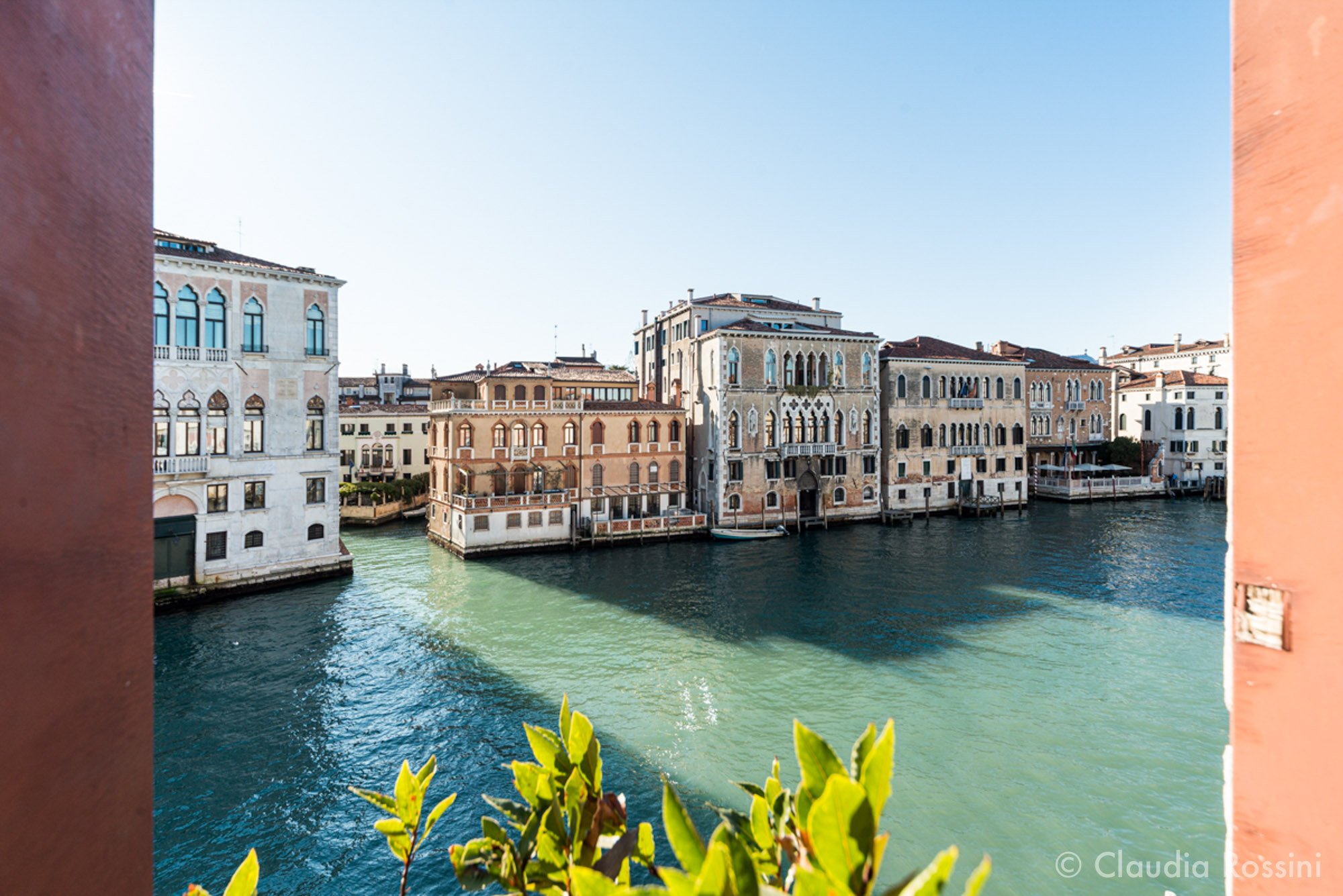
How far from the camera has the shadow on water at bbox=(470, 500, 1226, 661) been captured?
17.7m

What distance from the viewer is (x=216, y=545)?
19672mm

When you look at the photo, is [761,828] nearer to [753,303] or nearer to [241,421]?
[241,421]

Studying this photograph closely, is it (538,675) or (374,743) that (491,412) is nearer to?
→ (538,675)

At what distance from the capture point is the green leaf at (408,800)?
Result: 220 centimetres

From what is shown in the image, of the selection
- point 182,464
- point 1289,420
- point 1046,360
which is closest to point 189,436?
point 182,464

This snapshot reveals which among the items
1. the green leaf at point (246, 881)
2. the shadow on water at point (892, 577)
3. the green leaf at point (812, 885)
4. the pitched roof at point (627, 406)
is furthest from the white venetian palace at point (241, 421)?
the green leaf at point (812, 885)

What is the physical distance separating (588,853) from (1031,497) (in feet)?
153

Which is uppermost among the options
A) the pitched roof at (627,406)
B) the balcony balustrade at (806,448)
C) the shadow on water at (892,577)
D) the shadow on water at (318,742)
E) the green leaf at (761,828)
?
the pitched roof at (627,406)

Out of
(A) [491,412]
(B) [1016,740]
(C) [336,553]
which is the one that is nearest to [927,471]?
(A) [491,412]

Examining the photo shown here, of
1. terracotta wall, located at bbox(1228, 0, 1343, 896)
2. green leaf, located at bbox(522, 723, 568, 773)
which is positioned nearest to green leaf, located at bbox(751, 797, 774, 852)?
green leaf, located at bbox(522, 723, 568, 773)

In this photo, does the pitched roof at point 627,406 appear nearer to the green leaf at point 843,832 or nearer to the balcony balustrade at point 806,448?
the balcony balustrade at point 806,448

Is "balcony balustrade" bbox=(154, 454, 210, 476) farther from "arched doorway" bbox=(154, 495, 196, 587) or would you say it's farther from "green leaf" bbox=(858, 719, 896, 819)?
"green leaf" bbox=(858, 719, 896, 819)

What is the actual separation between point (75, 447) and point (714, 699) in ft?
41.6

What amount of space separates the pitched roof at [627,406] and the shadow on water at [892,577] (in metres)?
6.36
